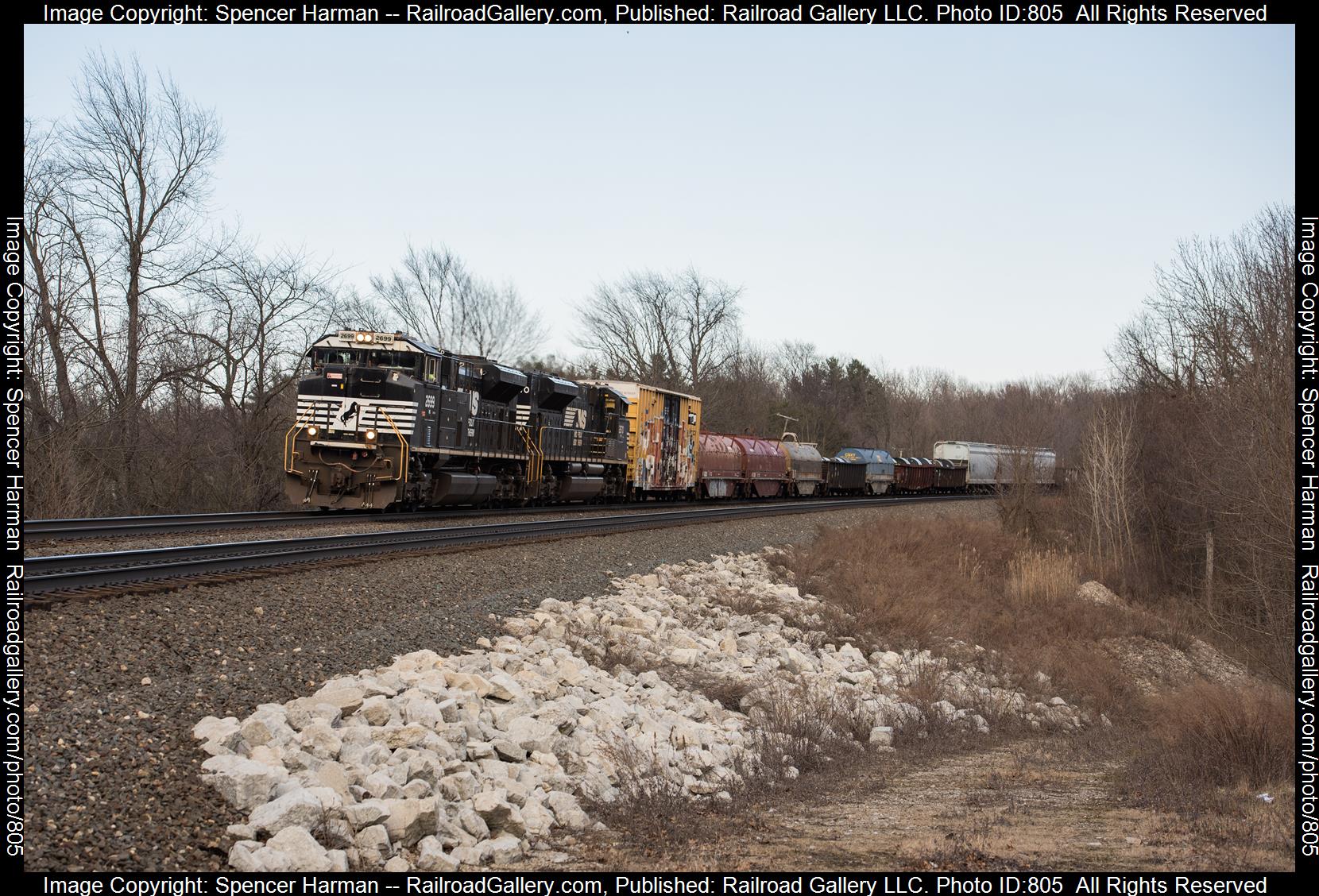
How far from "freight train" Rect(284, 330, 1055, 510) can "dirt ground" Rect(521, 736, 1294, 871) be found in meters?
13.0

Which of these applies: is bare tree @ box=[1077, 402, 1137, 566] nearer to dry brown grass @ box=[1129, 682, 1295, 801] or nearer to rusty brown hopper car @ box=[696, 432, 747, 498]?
rusty brown hopper car @ box=[696, 432, 747, 498]

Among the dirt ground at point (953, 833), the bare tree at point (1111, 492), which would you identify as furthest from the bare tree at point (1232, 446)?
the dirt ground at point (953, 833)

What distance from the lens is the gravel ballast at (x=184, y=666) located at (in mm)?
5219

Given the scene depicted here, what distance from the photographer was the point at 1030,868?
237 inches

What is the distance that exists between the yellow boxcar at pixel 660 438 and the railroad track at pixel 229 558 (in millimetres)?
10850

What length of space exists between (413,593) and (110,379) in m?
17.8

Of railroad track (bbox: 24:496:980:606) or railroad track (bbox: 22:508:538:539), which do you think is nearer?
railroad track (bbox: 24:496:980:606)

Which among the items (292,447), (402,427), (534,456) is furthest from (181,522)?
(534,456)

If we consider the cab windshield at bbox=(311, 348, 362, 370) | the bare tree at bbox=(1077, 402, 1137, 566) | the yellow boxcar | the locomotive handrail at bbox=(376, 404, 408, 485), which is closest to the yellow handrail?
the yellow boxcar

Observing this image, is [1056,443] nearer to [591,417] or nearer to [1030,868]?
[591,417]

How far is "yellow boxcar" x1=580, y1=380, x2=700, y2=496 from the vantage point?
102 feet
